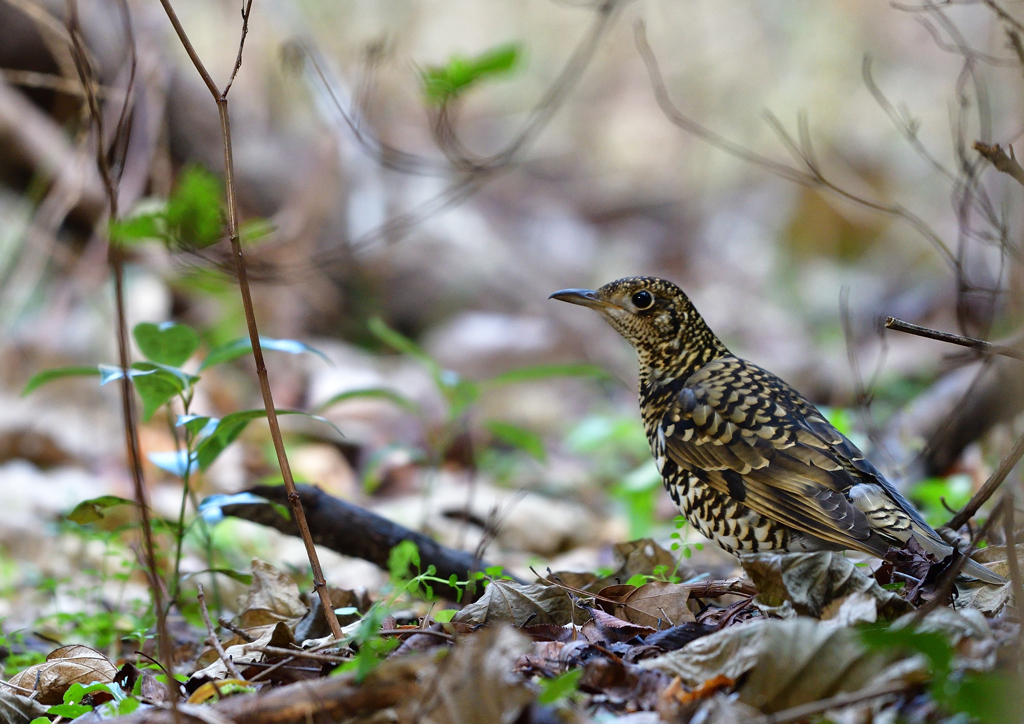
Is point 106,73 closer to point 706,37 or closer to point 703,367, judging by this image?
point 703,367

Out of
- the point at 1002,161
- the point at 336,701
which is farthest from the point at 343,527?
the point at 1002,161

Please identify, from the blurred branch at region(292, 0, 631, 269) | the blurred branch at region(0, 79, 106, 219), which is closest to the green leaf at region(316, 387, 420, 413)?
the blurred branch at region(292, 0, 631, 269)

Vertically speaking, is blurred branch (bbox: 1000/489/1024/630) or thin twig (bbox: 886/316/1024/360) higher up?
thin twig (bbox: 886/316/1024/360)

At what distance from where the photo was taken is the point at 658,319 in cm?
358

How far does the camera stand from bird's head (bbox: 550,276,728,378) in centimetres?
357

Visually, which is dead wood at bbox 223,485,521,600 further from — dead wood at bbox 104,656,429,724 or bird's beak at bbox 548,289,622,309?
dead wood at bbox 104,656,429,724

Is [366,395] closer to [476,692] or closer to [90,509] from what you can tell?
[90,509]

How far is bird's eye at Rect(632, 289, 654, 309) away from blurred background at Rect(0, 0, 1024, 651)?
0.49 meters

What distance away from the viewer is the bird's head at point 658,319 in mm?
3570

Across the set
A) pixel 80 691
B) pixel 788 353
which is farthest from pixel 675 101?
pixel 80 691

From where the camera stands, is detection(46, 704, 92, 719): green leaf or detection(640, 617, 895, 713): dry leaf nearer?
detection(640, 617, 895, 713): dry leaf

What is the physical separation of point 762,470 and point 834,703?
143cm

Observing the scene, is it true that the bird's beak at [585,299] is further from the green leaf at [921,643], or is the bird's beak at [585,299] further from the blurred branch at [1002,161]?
the green leaf at [921,643]

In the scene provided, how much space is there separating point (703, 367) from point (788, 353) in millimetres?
5784
